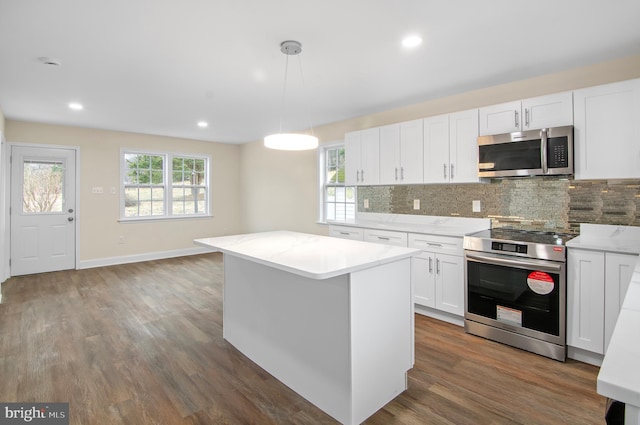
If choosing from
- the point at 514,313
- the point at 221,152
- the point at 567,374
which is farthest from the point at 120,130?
the point at 567,374

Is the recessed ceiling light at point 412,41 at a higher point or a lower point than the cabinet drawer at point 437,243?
higher

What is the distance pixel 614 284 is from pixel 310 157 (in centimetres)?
427

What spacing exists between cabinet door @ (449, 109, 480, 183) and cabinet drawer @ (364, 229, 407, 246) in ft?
2.65

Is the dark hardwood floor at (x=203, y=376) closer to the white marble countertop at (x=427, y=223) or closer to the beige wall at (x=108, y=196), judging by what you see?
the white marble countertop at (x=427, y=223)

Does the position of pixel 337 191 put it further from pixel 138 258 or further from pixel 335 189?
pixel 138 258

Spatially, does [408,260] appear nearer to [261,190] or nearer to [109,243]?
[261,190]

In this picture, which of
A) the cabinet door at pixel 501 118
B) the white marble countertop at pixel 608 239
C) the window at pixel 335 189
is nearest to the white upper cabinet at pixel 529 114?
the cabinet door at pixel 501 118

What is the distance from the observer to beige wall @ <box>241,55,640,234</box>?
297 centimetres

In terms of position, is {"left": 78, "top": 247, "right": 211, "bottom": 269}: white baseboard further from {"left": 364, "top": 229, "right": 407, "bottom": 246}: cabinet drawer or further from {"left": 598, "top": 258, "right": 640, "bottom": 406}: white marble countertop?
{"left": 598, "top": 258, "right": 640, "bottom": 406}: white marble countertop

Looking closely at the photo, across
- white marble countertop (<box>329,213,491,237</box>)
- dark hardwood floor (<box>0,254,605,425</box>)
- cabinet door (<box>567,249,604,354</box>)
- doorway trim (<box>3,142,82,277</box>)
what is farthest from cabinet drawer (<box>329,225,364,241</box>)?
doorway trim (<box>3,142,82,277</box>)

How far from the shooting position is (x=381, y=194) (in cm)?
455

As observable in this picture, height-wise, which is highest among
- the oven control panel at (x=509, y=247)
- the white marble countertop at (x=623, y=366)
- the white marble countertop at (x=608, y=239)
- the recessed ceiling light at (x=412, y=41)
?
the recessed ceiling light at (x=412, y=41)

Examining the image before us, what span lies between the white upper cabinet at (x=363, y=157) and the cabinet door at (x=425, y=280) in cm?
118

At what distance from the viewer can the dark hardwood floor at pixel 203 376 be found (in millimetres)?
1973
